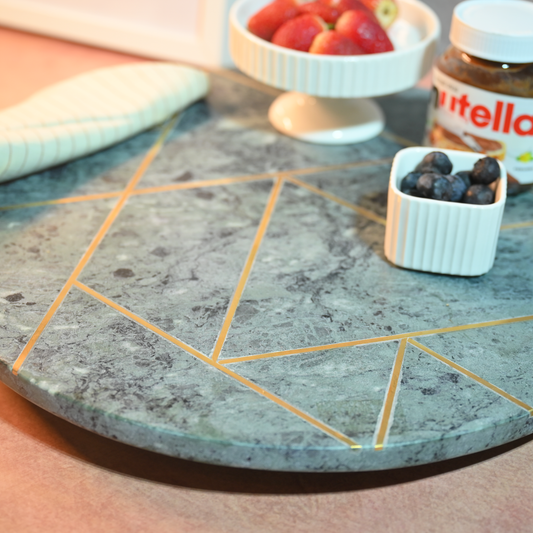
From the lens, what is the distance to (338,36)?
32.0 inches

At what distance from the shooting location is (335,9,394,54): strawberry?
82 centimetres

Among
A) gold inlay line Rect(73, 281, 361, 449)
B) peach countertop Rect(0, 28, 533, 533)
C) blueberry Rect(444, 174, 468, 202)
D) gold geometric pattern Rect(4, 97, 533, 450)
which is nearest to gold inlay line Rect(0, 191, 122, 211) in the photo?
gold geometric pattern Rect(4, 97, 533, 450)

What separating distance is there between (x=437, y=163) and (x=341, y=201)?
15 cm

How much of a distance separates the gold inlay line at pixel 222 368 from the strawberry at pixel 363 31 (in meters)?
0.43

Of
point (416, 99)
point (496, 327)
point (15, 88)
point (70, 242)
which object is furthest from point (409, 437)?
point (15, 88)

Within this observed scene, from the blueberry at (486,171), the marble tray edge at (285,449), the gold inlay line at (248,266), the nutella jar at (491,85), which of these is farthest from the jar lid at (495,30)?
the marble tray edge at (285,449)

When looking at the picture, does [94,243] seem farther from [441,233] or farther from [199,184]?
[441,233]

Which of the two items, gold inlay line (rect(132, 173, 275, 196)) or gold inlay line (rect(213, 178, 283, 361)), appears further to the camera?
gold inlay line (rect(132, 173, 275, 196))

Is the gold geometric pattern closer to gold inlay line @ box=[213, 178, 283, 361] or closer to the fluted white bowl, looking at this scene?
gold inlay line @ box=[213, 178, 283, 361]

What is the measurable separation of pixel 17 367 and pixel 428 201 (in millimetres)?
399

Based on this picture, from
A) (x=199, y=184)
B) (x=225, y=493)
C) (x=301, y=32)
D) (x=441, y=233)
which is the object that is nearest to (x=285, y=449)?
(x=225, y=493)

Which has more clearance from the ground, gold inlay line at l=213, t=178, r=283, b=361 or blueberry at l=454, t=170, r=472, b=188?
blueberry at l=454, t=170, r=472, b=188

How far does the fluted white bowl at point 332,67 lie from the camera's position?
2.67 feet

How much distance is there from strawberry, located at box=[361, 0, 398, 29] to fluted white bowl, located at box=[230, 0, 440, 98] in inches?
2.5
